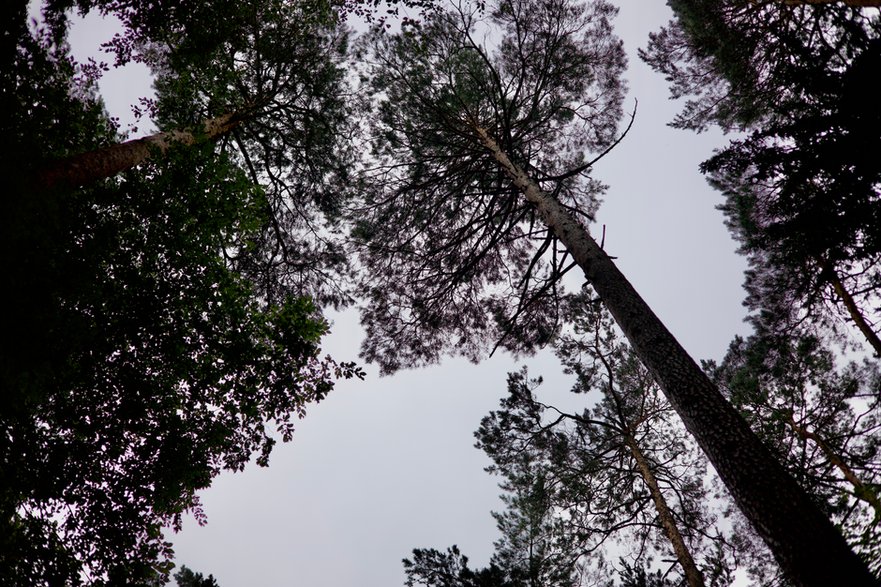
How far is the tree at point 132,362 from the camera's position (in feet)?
10.7

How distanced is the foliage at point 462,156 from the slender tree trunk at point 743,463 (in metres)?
3.80

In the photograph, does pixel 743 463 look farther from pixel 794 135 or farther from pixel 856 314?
pixel 856 314

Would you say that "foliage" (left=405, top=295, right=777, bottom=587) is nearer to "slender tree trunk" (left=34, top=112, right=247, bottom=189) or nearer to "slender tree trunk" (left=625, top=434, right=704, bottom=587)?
"slender tree trunk" (left=625, top=434, right=704, bottom=587)

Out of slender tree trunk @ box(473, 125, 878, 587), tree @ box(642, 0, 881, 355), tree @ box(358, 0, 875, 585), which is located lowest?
slender tree trunk @ box(473, 125, 878, 587)

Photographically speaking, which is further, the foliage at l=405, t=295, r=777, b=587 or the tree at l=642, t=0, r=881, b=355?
the foliage at l=405, t=295, r=777, b=587

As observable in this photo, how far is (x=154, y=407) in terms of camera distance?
389cm

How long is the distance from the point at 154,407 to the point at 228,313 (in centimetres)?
109

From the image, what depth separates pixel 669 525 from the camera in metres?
6.87

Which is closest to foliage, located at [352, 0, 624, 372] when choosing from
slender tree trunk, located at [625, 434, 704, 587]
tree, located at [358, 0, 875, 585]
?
tree, located at [358, 0, 875, 585]

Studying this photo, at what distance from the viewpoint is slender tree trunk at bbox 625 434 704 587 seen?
6105 mm

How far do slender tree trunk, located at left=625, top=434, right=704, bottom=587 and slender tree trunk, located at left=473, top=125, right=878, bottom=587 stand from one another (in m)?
3.84

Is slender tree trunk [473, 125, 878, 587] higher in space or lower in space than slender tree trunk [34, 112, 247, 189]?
lower

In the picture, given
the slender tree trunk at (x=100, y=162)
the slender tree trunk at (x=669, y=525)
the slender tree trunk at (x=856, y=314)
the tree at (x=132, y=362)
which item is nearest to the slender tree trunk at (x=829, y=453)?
the slender tree trunk at (x=856, y=314)

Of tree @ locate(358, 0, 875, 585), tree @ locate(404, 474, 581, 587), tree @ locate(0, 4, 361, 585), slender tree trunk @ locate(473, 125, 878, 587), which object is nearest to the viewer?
slender tree trunk @ locate(473, 125, 878, 587)
